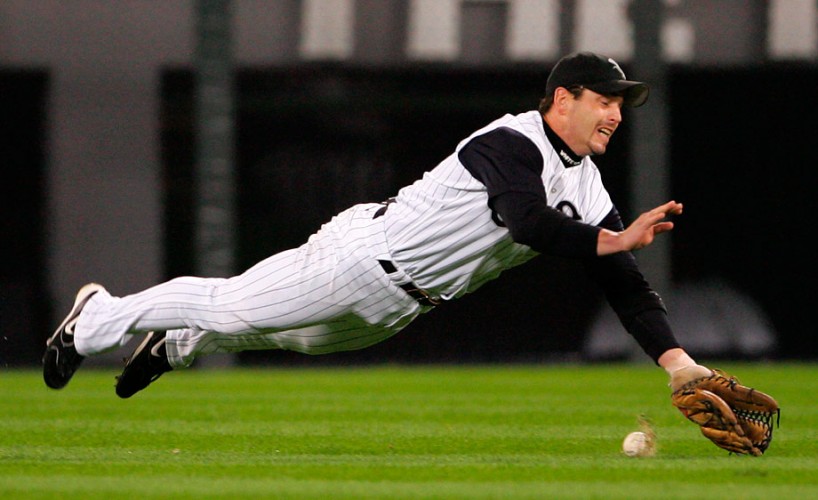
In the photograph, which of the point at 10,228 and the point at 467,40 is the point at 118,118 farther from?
the point at 467,40

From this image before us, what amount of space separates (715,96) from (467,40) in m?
3.60

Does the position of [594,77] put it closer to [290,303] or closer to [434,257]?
[434,257]

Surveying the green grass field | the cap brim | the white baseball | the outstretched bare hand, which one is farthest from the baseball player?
the green grass field

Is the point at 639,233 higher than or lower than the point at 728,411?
higher

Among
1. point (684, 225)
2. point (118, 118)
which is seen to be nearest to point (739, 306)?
point (684, 225)

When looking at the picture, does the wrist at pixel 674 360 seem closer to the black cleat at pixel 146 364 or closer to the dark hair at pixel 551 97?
the dark hair at pixel 551 97

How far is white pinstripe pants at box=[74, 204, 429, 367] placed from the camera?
634 centimetres

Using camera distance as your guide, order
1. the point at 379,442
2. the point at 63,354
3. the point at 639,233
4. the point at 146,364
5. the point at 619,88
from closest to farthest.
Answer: the point at 639,233
the point at 619,88
the point at 63,354
the point at 146,364
the point at 379,442

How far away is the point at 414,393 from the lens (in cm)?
1102

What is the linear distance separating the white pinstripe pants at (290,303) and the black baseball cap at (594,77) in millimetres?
954

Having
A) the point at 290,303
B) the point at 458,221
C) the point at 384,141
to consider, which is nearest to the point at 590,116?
the point at 458,221

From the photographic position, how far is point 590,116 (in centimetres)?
627

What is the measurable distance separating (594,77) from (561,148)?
318 mm

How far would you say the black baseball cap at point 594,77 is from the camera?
6.22 meters
